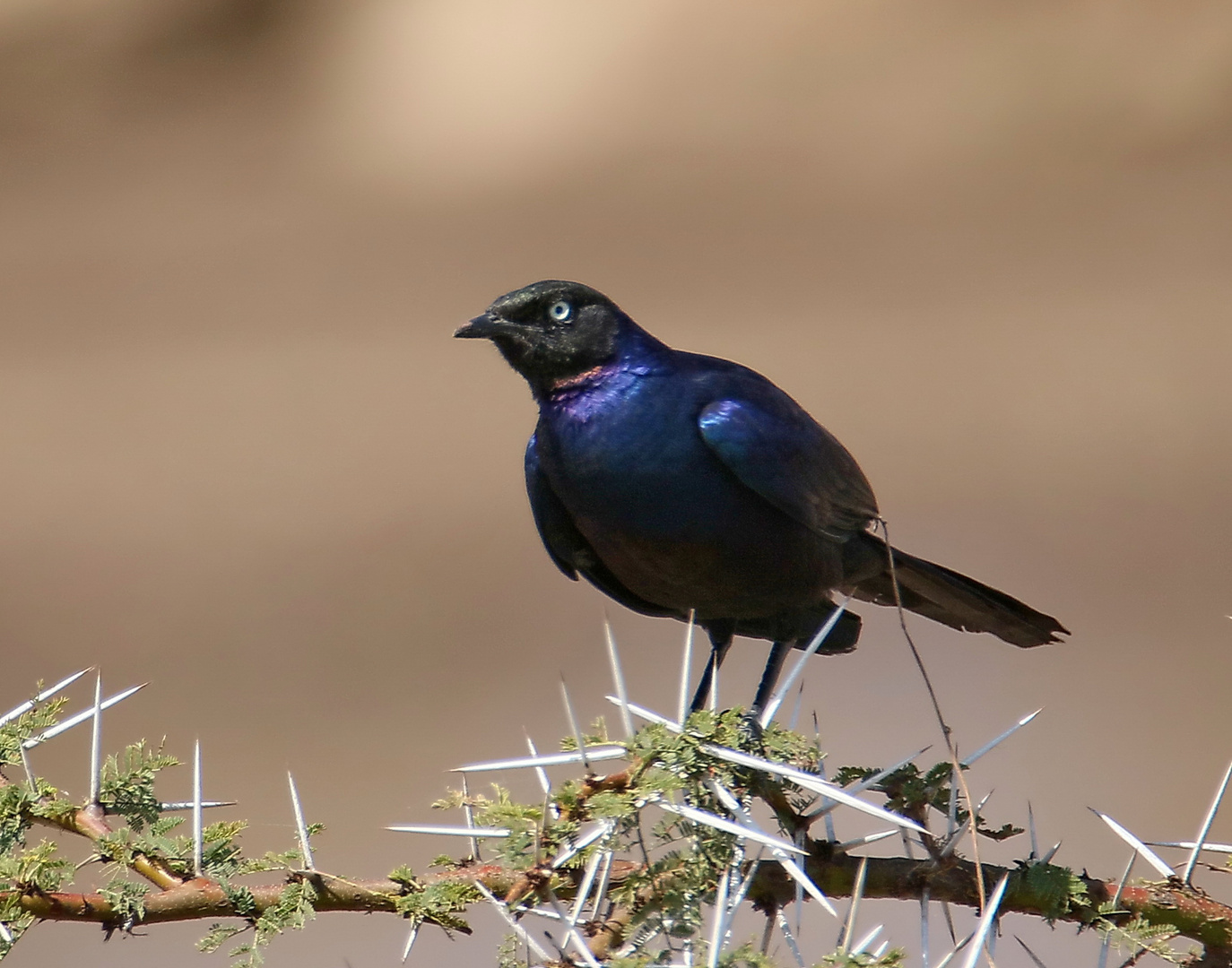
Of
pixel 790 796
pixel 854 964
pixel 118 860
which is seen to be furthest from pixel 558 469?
pixel 854 964

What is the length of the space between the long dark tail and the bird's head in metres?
0.93

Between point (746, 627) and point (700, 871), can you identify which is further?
point (746, 627)

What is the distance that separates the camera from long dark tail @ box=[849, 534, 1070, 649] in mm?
3662

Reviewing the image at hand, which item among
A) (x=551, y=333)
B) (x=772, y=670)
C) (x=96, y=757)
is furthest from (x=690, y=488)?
(x=96, y=757)

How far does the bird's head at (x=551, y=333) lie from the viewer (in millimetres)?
3570

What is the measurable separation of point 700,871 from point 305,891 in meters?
0.61

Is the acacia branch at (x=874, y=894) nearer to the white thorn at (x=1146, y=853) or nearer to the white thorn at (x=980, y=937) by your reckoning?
the white thorn at (x=1146, y=853)

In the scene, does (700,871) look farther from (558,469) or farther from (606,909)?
(558,469)

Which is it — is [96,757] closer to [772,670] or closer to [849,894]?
[849,894]

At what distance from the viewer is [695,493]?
3.34 m

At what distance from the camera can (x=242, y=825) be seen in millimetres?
2211

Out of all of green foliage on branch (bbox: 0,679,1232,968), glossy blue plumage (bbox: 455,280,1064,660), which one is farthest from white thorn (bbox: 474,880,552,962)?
glossy blue plumage (bbox: 455,280,1064,660)

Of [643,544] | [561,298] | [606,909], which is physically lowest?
[606,909]

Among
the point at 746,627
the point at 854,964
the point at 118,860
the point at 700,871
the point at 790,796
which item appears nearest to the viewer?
the point at 854,964
